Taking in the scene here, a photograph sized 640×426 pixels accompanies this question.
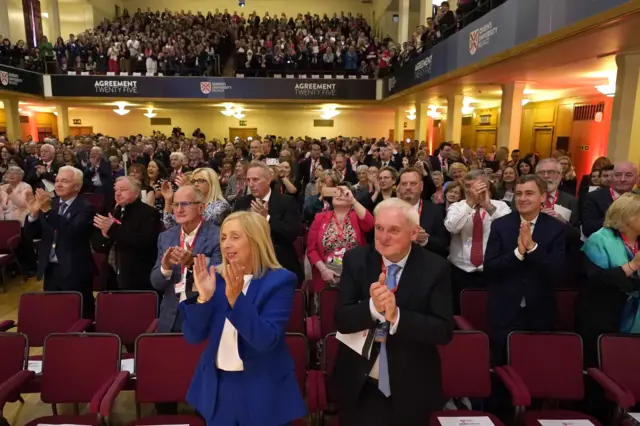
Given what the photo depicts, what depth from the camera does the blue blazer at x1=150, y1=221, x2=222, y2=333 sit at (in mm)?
2566

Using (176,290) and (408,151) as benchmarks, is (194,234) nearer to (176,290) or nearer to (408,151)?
(176,290)

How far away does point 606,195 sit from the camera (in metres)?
3.90

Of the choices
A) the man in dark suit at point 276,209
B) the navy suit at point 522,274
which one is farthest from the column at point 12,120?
the navy suit at point 522,274

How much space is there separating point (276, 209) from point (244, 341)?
1.91m

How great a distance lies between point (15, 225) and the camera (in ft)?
18.3

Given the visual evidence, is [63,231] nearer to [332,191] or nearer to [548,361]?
[332,191]

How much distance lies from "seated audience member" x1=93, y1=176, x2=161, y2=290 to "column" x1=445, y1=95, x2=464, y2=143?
1028 centimetres

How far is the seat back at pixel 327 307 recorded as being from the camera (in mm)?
3258

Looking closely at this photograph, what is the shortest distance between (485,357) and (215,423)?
5.35 ft

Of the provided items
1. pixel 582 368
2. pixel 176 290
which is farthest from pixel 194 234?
pixel 582 368

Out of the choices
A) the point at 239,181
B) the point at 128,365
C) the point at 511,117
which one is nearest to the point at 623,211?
the point at 128,365

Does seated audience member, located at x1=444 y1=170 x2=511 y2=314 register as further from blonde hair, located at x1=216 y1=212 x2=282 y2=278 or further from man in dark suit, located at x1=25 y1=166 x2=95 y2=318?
man in dark suit, located at x1=25 y1=166 x2=95 y2=318

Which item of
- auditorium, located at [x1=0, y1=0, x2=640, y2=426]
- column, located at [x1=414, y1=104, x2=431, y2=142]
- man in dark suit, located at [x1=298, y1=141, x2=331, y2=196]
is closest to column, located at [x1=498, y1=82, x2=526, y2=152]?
auditorium, located at [x1=0, y1=0, x2=640, y2=426]

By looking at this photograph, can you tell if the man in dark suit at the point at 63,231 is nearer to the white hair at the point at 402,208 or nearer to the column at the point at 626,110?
the white hair at the point at 402,208
